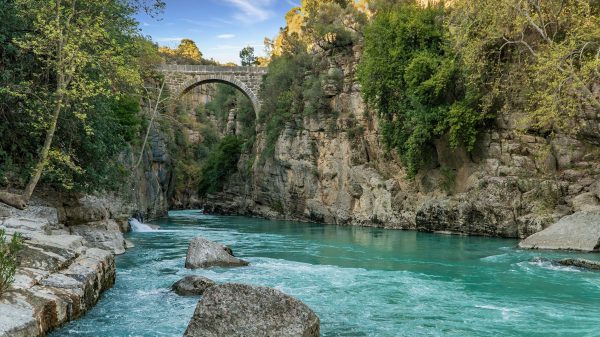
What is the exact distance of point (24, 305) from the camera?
7227mm

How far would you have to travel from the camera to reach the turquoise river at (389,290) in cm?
877

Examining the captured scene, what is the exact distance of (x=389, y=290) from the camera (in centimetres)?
1184

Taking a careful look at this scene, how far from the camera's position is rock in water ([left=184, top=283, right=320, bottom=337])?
23.3 ft

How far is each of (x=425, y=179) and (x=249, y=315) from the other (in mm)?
24139

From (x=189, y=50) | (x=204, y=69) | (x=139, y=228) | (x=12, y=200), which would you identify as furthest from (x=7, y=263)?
(x=189, y=50)

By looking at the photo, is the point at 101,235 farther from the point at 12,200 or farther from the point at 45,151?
the point at 45,151

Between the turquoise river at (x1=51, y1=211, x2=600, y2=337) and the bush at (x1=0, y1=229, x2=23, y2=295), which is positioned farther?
the turquoise river at (x1=51, y1=211, x2=600, y2=337)

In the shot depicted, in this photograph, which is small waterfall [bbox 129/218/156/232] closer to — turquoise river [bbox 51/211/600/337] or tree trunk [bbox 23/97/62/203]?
turquoise river [bbox 51/211/600/337]

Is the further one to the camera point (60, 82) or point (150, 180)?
point (150, 180)

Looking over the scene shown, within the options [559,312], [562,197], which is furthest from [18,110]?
[562,197]

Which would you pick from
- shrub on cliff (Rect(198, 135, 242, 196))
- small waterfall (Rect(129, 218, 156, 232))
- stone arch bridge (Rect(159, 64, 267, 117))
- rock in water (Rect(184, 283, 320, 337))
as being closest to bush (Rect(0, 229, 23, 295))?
rock in water (Rect(184, 283, 320, 337))

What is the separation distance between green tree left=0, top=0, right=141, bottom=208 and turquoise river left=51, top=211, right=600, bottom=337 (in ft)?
13.7

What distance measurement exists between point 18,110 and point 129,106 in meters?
15.9

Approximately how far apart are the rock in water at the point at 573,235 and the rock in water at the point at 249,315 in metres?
13.8
